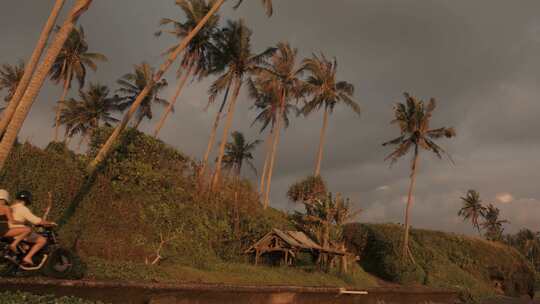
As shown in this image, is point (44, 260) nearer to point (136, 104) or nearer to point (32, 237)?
point (32, 237)

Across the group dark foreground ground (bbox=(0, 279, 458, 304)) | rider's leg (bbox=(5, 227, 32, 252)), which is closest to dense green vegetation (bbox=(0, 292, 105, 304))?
dark foreground ground (bbox=(0, 279, 458, 304))

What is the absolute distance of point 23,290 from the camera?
7.35 meters

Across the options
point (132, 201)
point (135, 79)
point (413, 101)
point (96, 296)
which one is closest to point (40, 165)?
point (132, 201)

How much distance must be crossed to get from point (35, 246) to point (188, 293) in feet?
11.5

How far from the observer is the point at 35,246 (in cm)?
797

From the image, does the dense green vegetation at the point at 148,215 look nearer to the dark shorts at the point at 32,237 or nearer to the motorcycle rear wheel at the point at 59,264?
the motorcycle rear wheel at the point at 59,264

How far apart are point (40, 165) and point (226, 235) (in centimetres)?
1102

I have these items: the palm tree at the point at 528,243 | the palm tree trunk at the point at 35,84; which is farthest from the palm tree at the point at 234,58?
the palm tree at the point at 528,243

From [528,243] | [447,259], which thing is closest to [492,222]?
[528,243]

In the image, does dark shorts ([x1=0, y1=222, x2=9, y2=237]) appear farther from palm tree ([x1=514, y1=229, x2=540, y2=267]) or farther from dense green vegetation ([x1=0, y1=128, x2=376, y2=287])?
palm tree ([x1=514, y1=229, x2=540, y2=267])

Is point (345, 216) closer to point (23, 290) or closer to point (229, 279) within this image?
point (229, 279)

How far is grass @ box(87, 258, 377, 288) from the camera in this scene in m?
12.2

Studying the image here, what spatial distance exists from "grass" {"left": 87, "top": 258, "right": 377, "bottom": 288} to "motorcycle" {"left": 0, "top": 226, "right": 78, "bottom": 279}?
2.29 metres

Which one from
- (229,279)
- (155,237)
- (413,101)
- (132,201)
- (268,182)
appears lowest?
(229,279)
